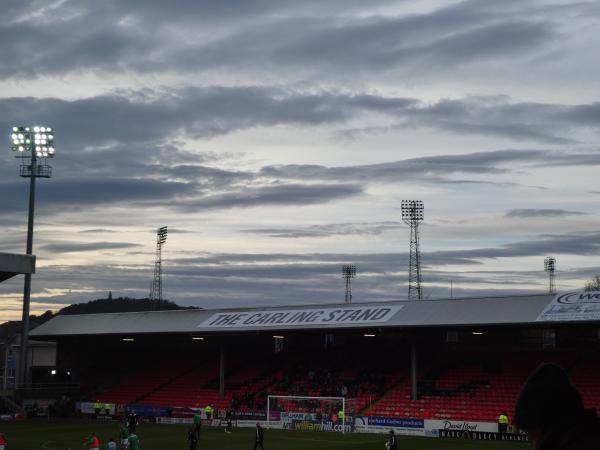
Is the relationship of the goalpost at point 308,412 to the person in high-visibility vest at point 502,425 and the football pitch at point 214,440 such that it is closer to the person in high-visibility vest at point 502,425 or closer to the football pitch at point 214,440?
the football pitch at point 214,440

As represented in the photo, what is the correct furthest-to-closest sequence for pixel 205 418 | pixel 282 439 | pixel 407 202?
pixel 407 202
pixel 205 418
pixel 282 439

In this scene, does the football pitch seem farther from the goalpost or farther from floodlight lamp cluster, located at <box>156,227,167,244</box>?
floodlight lamp cluster, located at <box>156,227,167,244</box>

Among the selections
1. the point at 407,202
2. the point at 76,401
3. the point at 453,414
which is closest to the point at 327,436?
the point at 453,414

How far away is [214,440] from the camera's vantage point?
52.8 meters

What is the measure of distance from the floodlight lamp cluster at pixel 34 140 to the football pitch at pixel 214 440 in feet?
77.5

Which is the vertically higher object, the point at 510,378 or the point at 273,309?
the point at 273,309

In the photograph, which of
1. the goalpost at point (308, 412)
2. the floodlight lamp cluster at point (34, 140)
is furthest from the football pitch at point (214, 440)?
the floodlight lamp cluster at point (34, 140)

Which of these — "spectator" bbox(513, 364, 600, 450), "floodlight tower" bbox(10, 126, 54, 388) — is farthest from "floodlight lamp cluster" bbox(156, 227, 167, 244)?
"spectator" bbox(513, 364, 600, 450)

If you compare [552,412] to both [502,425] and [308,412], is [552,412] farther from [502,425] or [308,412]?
[308,412]

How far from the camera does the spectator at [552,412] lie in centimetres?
337

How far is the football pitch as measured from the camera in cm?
4844

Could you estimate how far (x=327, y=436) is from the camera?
179ft

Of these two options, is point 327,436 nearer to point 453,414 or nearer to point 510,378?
point 453,414

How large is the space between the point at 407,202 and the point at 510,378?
43942mm
